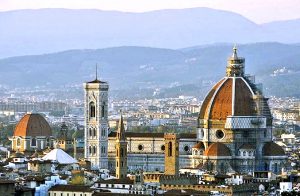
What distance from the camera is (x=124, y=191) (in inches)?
2881

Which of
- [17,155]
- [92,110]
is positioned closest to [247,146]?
[92,110]

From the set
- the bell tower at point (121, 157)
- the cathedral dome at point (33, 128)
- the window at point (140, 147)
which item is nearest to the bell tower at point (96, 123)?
the window at point (140, 147)

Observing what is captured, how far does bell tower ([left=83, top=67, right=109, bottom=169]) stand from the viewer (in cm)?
10588

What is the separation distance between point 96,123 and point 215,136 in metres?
7.58

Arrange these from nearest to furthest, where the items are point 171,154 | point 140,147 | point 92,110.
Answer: point 171,154 < point 92,110 < point 140,147


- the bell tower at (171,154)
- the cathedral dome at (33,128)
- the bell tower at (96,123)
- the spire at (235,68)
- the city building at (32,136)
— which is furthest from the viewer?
the cathedral dome at (33,128)

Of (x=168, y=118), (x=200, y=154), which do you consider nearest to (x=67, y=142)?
(x=200, y=154)

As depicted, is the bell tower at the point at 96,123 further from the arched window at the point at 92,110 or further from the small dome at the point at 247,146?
the small dome at the point at 247,146

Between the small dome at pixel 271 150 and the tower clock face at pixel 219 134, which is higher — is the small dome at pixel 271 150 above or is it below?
below

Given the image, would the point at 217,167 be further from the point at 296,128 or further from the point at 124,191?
the point at 296,128

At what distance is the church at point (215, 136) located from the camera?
104 meters

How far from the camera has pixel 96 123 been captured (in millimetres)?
106812

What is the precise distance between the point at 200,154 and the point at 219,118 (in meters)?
2.96

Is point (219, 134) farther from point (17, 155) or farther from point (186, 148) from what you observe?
point (17, 155)
